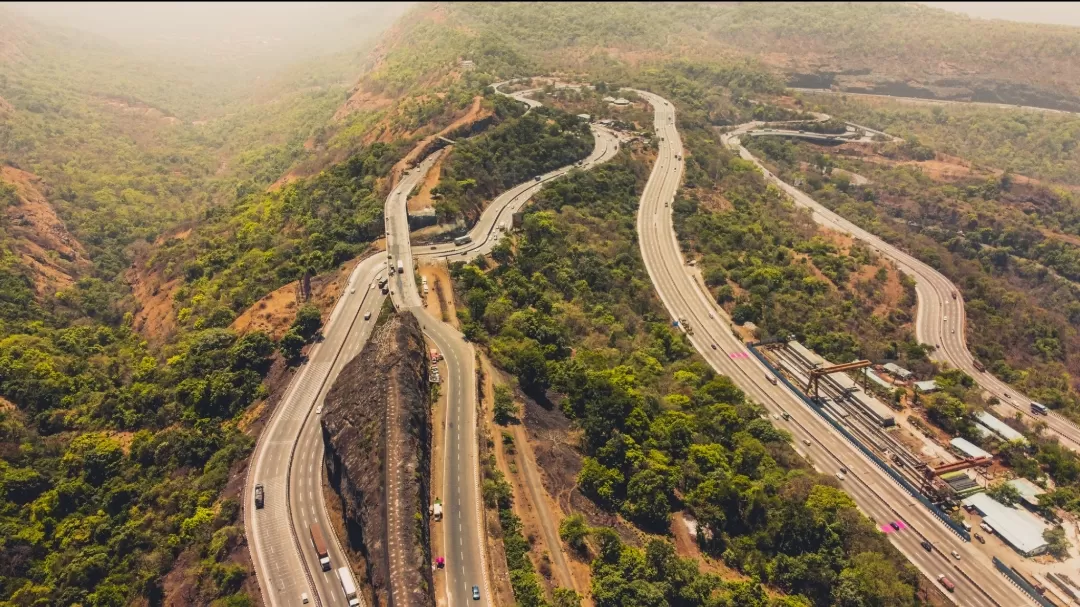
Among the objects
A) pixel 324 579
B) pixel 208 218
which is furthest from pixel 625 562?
pixel 208 218

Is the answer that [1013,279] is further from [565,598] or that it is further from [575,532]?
[565,598]

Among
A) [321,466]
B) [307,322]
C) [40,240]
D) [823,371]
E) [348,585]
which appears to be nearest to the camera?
[348,585]

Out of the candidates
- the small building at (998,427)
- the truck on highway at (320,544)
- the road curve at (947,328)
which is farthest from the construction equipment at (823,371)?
the truck on highway at (320,544)

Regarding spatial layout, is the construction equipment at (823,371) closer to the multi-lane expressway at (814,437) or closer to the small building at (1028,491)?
the multi-lane expressway at (814,437)

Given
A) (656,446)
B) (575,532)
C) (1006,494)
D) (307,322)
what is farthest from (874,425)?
(307,322)

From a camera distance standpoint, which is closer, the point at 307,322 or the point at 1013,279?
the point at 307,322

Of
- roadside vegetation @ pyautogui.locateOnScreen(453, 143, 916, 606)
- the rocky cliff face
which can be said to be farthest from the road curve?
the rocky cliff face
